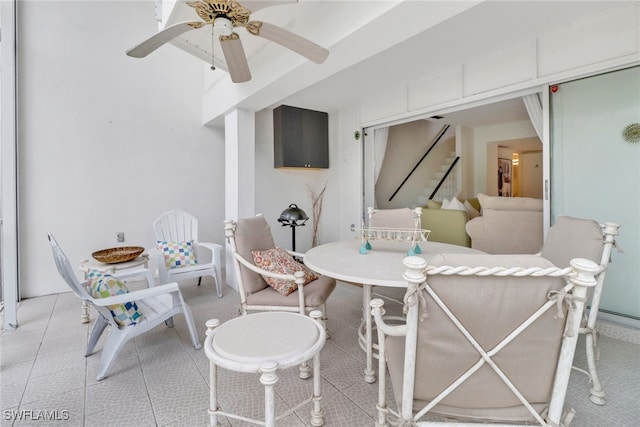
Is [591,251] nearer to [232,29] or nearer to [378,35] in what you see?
[378,35]

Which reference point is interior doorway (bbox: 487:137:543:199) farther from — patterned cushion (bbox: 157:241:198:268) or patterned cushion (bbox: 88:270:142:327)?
patterned cushion (bbox: 88:270:142:327)

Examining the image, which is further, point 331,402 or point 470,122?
point 470,122

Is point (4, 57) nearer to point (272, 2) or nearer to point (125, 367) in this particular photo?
point (272, 2)

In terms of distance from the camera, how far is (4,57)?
2539 millimetres

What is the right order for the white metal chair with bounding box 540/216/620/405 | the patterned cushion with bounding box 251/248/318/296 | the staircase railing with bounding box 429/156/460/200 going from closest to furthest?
1. the white metal chair with bounding box 540/216/620/405
2. the patterned cushion with bounding box 251/248/318/296
3. the staircase railing with bounding box 429/156/460/200

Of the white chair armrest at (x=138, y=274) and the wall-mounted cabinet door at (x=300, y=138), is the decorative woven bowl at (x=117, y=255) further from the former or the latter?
the wall-mounted cabinet door at (x=300, y=138)

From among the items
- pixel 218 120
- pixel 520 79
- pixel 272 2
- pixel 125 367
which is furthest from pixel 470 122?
pixel 125 367

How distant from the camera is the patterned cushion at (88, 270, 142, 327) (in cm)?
199

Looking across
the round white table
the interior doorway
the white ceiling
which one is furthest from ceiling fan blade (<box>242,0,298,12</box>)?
the interior doorway

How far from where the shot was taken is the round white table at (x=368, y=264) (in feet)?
5.15

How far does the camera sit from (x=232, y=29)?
179 cm

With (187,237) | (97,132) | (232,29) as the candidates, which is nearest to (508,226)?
(232,29)

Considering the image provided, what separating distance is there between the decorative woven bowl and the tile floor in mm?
619

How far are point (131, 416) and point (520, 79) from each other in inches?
156
